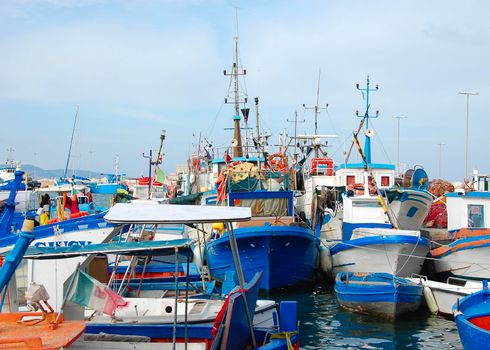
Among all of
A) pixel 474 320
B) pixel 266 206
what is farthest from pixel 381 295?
pixel 266 206

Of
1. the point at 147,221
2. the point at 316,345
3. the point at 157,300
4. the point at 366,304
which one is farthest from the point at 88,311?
the point at 366,304

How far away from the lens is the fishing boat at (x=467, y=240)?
17141 mm

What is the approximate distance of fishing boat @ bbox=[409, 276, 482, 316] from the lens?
15.2 meters

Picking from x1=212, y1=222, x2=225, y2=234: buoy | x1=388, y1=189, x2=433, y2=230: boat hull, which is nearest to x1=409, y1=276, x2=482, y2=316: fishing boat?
x1=388, y1=189, x2=433, y2=230: boat hull

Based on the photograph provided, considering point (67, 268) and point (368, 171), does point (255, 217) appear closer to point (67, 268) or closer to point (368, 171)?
point (368, 171)

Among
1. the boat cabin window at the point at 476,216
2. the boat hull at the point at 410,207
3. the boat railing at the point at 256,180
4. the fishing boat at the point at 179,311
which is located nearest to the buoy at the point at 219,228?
the boat railing at the point at 256,180

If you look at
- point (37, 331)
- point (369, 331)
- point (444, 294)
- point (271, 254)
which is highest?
point (37, 331)

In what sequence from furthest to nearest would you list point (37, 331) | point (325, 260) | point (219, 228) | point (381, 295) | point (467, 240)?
point (325, 260) < point (219, 228) < point (467, 240) < point (381, 295) < point (37, 331)

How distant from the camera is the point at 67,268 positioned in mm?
11430

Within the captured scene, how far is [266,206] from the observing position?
2045 centimetres

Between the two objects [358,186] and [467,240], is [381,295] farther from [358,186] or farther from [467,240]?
[358,186]

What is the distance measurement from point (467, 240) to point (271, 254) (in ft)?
19.0

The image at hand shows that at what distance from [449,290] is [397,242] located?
2.40 metres

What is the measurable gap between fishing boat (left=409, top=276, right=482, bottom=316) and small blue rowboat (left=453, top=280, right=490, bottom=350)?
2886mm
